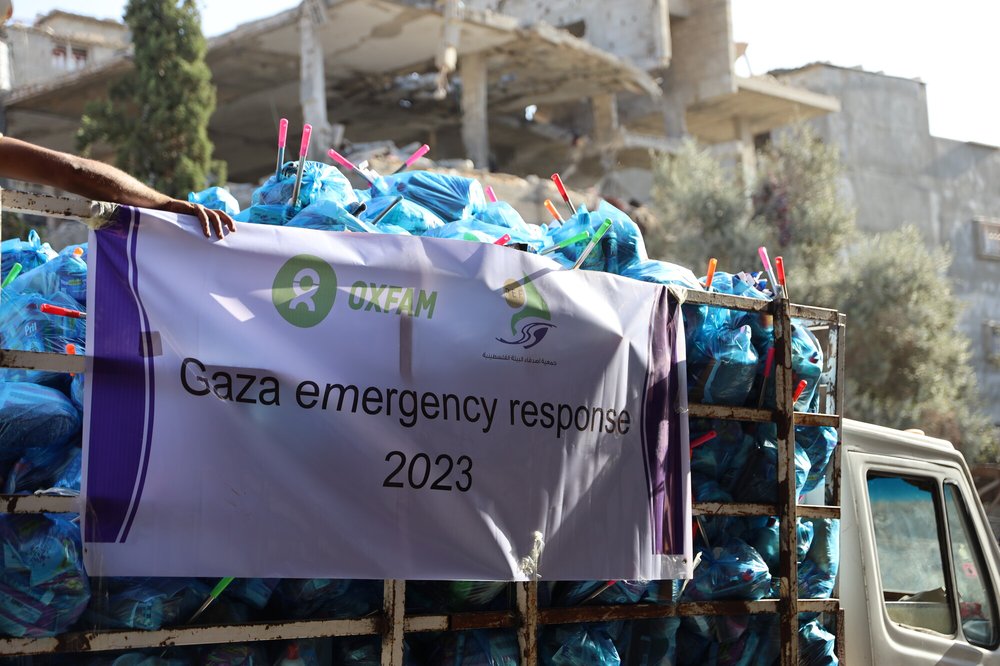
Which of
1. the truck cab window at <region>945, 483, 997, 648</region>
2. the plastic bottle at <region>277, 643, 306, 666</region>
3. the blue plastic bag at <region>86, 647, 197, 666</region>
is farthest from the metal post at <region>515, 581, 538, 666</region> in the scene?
the truck cab window at <region>945, 483, 997, 648</region>

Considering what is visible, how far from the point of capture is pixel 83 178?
2541mm

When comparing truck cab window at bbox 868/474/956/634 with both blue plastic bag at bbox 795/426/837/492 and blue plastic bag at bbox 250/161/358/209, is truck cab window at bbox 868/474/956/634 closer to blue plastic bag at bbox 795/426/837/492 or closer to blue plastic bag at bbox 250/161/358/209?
blue plastic bag at bbox 795/426/837/492

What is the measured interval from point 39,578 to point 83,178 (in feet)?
3.03

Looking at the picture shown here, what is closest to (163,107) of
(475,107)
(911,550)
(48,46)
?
(475,107)

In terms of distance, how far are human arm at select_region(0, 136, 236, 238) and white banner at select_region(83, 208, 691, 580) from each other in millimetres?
57

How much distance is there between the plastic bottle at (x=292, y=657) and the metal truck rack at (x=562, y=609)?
0.05 m

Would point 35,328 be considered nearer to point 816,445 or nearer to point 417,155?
point 417,155

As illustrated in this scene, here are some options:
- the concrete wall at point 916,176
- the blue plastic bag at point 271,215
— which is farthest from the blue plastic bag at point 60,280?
the concrete wall at point 916,176

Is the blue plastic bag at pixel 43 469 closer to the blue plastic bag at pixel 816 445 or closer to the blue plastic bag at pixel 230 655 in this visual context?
the blue plastic bag at pixel 230 655

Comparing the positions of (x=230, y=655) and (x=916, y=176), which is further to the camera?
(x=916, y=176)

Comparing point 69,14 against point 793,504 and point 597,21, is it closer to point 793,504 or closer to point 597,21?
point 597,21

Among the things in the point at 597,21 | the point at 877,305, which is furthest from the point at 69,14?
the point at 877,305

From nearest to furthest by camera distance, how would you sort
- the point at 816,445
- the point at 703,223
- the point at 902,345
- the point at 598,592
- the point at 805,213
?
1. the point at 598,592
2. the point at 816,445
3. the point at 902,345
4. the point at 703,223
5. the point at 805,213

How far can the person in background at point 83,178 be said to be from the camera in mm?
2541
